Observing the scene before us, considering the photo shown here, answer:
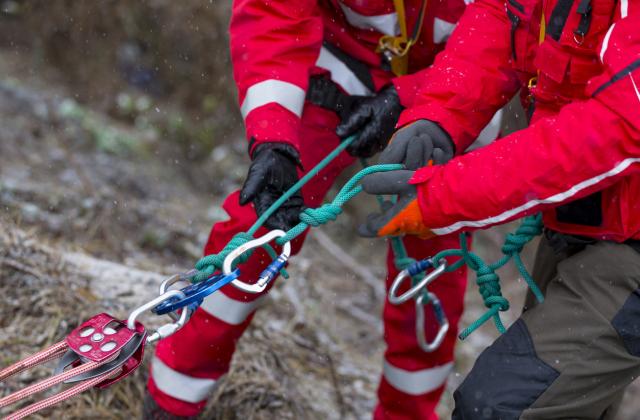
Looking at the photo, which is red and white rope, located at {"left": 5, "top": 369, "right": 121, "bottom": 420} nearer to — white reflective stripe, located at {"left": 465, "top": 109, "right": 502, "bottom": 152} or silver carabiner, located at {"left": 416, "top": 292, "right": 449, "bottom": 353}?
silver carabiner, located at {"left": 416, "top": 292, "right": 449, "bottom": 353}

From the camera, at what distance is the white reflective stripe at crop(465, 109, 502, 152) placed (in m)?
2.55

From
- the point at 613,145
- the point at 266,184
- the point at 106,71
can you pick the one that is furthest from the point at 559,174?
the point at 106,71

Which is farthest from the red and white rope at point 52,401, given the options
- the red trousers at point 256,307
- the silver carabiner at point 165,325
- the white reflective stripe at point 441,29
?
the white reflective stripe at point 441,29

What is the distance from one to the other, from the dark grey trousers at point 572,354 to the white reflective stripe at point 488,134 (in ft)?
2.52

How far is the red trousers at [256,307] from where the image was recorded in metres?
2.34

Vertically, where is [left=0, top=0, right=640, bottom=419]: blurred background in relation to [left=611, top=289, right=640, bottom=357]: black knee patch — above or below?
below

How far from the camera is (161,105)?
5.95 metres

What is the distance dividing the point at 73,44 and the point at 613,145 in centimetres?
526

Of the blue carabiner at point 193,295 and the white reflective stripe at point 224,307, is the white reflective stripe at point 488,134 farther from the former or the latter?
the blue carabiner at point 193,295

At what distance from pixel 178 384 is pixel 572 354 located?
1247mm

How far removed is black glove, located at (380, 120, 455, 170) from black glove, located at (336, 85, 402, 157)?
25cm

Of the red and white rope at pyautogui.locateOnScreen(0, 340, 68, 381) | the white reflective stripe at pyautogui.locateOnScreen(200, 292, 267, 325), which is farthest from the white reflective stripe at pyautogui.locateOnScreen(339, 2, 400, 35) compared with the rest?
the red and white rope at pyautogui.locateOnScreen(0, 340, 68, 381)

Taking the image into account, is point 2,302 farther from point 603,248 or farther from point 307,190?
point 603,248

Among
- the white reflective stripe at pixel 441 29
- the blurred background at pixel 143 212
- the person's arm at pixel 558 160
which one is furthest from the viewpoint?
the blurred background at pixel 143 212
